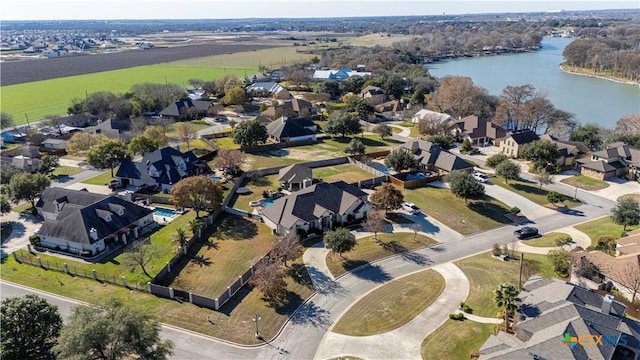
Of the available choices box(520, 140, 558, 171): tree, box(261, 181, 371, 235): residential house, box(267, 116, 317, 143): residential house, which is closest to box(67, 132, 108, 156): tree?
box(267, 116, 317, 143): residential house

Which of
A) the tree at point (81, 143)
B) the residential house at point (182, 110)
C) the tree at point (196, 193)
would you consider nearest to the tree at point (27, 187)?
the tree at point (196, 193)

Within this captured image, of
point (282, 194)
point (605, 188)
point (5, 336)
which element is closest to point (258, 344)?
point (5, 336)

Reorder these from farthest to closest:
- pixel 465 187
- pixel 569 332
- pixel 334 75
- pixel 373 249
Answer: pixel 334 75 < pixel 465 187 < pixel 373 249 < pixel 569 332

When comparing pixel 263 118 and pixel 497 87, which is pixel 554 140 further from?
pixel 497 87

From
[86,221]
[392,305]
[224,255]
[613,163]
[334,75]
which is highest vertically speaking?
[334,75]

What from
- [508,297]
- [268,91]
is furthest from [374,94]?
[508,297]

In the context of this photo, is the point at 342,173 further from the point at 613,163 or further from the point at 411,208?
the point at 613,163

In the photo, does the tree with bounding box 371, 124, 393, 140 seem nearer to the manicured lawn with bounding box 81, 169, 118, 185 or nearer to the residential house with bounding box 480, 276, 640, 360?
the manicured lawn with bounding box 81, 169, 118, 185

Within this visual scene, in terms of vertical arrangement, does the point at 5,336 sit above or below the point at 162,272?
above
